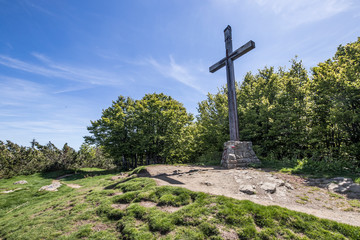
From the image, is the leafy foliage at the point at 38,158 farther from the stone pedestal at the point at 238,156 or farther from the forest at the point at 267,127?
the stone pedestal at the point at 238,156

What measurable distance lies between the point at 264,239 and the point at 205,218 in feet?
4.60

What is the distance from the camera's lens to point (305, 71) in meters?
19.5

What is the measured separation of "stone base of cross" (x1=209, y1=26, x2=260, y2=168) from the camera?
32.6 ft

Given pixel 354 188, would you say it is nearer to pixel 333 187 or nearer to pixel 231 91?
pixel 333 187

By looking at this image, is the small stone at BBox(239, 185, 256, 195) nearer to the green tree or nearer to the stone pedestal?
the stone pedestal

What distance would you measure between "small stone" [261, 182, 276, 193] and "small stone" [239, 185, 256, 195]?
0.43 meters

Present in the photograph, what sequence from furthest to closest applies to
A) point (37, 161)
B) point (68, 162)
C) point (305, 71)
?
point (68, 162) < point (37, 161) < point (305, 71)

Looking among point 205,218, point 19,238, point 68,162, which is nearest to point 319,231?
point 205,218

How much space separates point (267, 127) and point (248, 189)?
10.5 metres

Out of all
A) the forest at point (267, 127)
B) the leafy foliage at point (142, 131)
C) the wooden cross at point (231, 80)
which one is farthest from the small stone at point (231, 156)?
the leafy foliage at point (142, 131)

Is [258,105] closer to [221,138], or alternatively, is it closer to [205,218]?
[221,138]

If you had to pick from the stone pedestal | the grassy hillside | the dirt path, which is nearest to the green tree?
the stone pedestal

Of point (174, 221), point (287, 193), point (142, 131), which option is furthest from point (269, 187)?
point (142, 131)

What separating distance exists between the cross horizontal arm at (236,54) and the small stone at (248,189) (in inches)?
307
